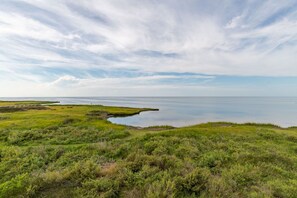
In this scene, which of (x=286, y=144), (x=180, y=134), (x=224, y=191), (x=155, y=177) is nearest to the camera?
(x=224, y=191)

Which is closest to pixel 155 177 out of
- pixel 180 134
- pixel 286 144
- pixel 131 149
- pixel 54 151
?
pixel 131 149

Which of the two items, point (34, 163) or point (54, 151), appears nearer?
point (34, 163)

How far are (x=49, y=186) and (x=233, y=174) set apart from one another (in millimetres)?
8511

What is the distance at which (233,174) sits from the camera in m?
8.37

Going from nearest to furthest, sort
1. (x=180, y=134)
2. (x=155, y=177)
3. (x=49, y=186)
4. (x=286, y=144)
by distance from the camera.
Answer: (x=49, y=186)
(x=155, y=177)
(x=286, y=144)
(x=180, y=134)

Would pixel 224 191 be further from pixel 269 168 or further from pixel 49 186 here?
pixel 49 186

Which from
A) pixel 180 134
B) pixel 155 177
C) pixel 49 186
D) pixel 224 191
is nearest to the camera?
pixel 224 191

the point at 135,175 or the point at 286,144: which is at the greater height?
the point at 135,175

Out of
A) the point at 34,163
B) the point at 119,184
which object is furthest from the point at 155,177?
the point at 34,163

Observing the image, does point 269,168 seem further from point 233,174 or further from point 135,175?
point 135,175

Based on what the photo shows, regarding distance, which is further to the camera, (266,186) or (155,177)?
(155,177)

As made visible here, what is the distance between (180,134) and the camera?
2003 cm

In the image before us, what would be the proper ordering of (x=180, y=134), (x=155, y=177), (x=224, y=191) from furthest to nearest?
(x=180, y=134)
(x=155, y=177)
(x=224, y=191)

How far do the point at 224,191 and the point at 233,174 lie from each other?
2109 mm
